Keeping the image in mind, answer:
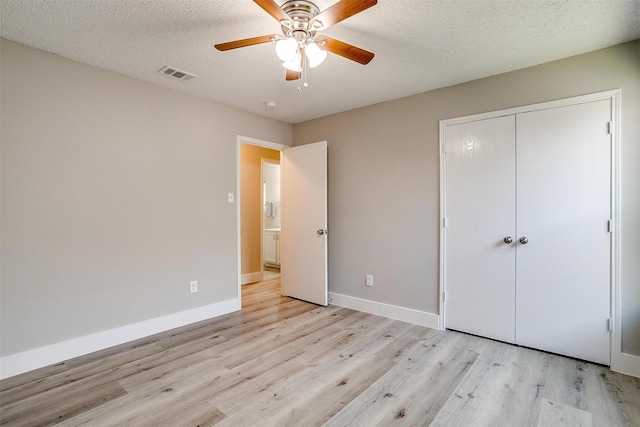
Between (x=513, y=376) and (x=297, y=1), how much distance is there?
2.94 meters

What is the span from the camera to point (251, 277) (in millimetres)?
5207

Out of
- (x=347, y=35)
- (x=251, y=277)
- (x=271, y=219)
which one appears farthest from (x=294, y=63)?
(x=271, y=219)

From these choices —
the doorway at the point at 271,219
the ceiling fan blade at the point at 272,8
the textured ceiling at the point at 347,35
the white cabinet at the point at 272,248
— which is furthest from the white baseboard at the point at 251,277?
the ceiling fan blade at the point at 272,8

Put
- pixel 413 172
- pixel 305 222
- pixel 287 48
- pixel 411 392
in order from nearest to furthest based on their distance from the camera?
1. pixel 287 48
2. pixel 411 392
3. pixel 413 172
4. pixel 305 222

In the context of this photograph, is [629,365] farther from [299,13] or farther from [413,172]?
[299,13]

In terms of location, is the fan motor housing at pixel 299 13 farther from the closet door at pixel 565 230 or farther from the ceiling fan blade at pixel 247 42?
the closet door at pixel 565 230

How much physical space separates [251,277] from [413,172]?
3.25m

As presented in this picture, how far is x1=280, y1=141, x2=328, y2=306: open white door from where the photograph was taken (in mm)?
3966

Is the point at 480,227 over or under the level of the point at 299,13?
under

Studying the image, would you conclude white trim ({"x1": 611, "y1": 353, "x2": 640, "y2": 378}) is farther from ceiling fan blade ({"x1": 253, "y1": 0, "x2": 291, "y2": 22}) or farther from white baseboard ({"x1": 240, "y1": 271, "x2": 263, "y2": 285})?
white baseboard ({"x1": 240, "y1": 271, "x2": 263, "y2": 285})

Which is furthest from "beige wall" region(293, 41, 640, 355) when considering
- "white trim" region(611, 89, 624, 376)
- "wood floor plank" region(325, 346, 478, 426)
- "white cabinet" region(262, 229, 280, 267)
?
"white cabinet" region(262, 229, 280, 267)

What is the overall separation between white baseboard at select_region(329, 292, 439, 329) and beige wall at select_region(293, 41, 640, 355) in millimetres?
67

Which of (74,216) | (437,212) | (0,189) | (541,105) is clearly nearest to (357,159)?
(437,212)

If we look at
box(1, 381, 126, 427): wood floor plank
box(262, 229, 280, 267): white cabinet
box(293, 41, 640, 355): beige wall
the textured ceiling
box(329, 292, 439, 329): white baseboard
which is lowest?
box(1, 381, 126, 427): wood floor plank
